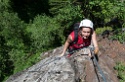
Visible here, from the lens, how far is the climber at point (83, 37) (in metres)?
5.07

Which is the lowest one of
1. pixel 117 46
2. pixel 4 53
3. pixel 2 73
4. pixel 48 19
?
pixel 2 73

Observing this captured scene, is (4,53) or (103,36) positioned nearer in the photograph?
(103,36)

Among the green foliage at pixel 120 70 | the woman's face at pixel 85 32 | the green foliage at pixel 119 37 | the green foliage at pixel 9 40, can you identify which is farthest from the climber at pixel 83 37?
the green foliage at pixel 9 40

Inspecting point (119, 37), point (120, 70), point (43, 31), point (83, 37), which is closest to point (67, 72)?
point (83, 37)

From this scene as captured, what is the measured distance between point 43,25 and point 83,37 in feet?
18.7

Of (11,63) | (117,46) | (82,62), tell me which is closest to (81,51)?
(82,62)

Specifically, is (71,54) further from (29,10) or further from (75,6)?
(29,10)

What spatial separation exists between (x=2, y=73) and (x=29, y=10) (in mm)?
4666

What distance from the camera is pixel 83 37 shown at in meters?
5.30

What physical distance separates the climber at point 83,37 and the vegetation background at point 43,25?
2.64m

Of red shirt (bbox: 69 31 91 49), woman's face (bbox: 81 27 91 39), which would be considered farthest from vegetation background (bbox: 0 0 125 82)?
woman's face (bbox: 81 27 91 39)

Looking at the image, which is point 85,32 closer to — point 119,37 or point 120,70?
point 120,70

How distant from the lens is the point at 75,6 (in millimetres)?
8617

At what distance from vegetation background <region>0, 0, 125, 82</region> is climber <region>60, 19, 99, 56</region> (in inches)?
104
